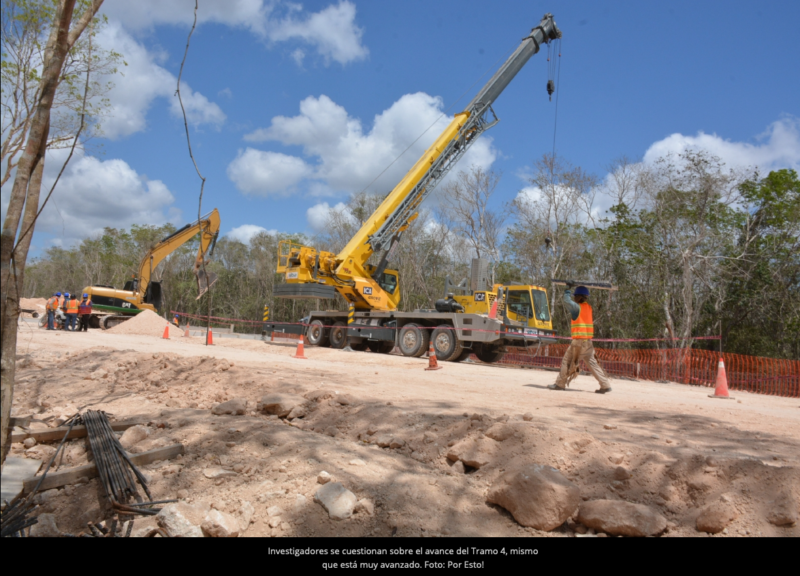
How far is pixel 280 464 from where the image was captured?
3664 millimetres

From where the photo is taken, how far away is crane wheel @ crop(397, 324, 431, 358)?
53.0 feet

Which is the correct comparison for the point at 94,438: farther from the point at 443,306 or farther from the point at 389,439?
the point at 443,306

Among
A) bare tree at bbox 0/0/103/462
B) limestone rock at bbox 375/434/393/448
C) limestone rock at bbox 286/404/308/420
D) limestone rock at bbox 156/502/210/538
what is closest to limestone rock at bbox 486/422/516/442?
limestone rock at bbox 375/434/393/448

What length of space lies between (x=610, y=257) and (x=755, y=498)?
903 inches

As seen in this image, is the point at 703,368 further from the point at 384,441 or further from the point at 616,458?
the point at 384,441

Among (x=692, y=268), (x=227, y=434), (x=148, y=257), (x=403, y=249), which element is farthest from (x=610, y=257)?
(x=227, y=434)

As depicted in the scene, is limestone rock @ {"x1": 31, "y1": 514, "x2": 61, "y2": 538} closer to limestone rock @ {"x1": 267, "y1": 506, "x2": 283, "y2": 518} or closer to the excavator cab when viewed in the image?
limestone rock @ {"x1": 267, "y1": 506, "x2": 283, "y2": 518}

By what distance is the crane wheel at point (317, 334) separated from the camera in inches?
782

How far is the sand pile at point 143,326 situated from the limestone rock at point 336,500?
19210 millimetres

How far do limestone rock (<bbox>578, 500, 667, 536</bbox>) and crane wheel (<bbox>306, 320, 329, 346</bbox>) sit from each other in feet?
56.9

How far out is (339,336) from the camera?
19172 millimetres

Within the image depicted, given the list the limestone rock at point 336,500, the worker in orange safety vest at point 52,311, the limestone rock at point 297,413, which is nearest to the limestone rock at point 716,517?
the limestone rock at point 336,500
